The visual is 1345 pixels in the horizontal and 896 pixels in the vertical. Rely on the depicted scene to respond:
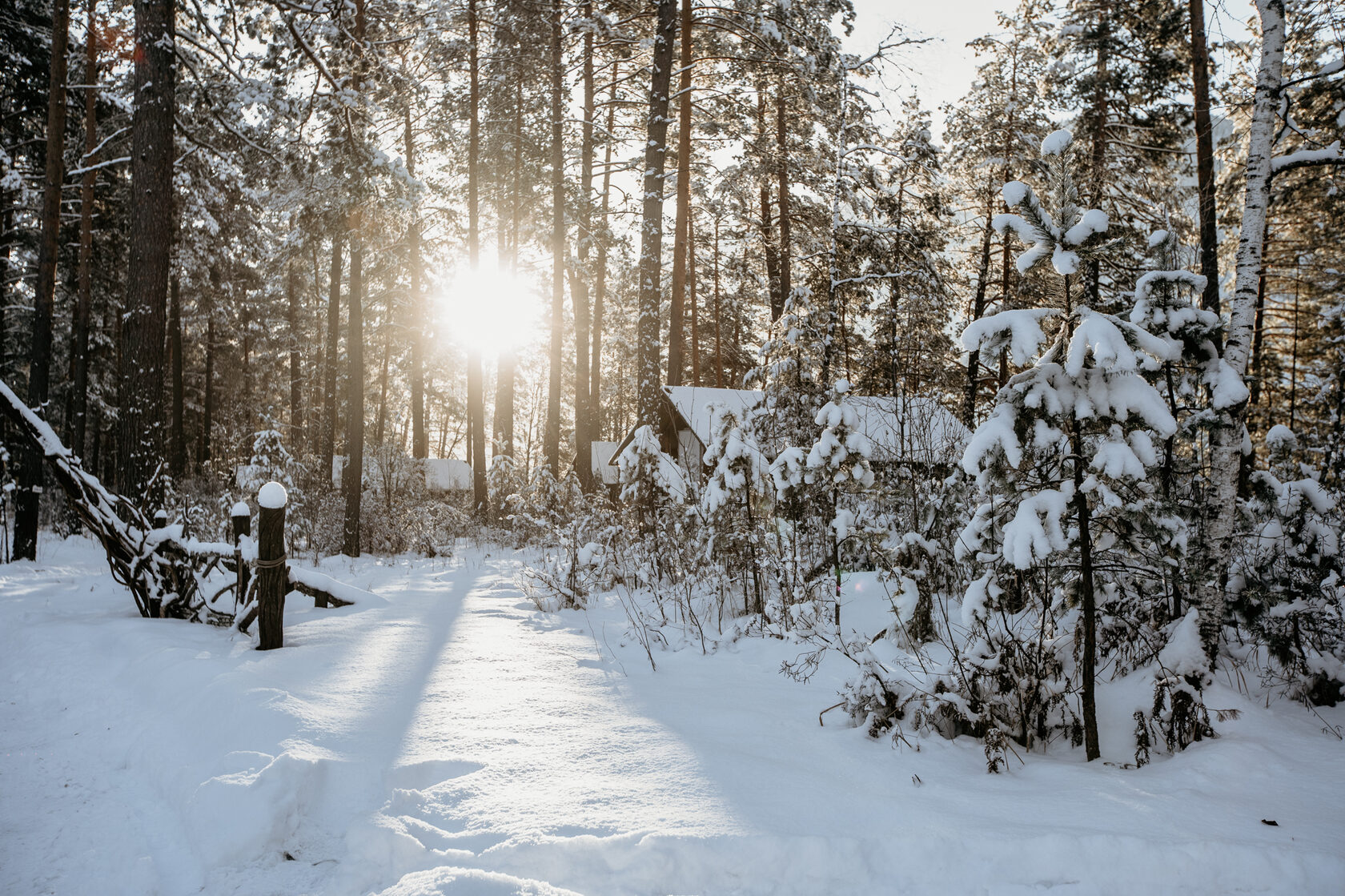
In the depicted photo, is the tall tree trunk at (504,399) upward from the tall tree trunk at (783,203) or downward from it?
downward

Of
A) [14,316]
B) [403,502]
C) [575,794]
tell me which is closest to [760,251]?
[403,502]

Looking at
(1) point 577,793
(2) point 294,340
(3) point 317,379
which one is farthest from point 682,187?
(3) point 317,379

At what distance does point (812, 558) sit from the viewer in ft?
20.7

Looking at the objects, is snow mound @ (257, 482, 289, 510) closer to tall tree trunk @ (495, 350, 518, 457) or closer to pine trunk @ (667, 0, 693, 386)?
pine trunk @ (667, 0, 693, 386)

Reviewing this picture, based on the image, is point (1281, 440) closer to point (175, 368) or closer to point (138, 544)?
point (138, 544)

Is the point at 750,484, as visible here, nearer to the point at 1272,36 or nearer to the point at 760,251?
the point at 1272,36

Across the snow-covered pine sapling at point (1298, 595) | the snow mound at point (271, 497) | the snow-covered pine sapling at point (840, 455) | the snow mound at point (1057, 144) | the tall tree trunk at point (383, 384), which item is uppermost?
the tall tree trunk at point (383, 384)

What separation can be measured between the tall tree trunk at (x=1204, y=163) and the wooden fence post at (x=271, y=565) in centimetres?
736

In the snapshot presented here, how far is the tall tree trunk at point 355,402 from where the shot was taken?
12.0 metres

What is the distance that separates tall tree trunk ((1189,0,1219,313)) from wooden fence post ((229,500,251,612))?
7913 millimetres

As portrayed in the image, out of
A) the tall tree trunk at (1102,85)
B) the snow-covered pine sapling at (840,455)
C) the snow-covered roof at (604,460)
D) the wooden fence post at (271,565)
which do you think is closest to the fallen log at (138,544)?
the wooden fence post at (271,565)

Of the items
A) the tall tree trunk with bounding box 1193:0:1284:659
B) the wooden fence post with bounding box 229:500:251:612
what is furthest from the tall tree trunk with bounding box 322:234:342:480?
the tall tree trunk with bounding box 1193:0:1284:659

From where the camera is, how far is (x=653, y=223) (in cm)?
981

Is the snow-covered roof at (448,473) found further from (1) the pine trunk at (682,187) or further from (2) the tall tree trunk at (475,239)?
(1) the pine trunk at (682,187)
